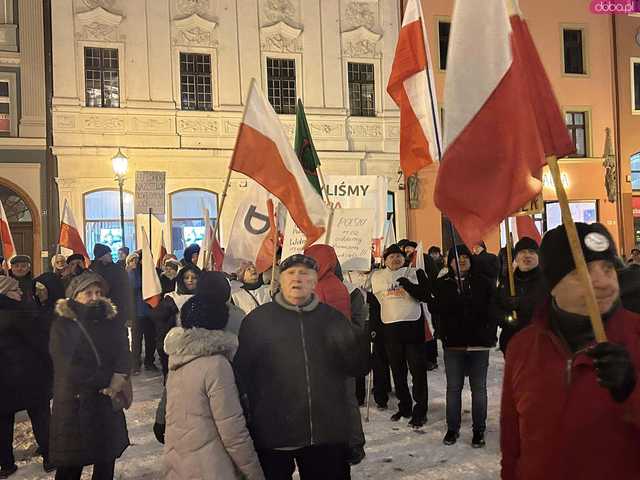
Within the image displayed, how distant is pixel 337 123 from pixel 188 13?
563 cm

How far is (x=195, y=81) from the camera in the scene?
1886cm

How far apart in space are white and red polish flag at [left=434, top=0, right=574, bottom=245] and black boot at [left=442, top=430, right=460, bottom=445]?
363cm

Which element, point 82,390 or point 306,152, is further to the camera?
point 306,152

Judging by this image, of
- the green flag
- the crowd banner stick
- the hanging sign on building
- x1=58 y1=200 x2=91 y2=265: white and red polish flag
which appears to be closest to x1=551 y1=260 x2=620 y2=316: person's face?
the crowd banner stick

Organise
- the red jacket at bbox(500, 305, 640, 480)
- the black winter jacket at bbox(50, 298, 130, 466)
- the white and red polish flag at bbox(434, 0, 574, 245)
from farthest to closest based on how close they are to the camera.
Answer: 1. the black winter jacket at bbox(50, 298, 130, 466)
2. the white and red polish flag at bbox(434, 0, 574, 245)
3. the red jacket at bbox(500, 305, 640, 480)

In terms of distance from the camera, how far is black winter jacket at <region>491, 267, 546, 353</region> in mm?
4598

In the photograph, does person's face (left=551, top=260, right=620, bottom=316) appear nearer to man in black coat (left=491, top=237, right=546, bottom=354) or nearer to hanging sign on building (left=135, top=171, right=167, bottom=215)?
man in black coat (left=491, top=237, right=546, bottom=354)

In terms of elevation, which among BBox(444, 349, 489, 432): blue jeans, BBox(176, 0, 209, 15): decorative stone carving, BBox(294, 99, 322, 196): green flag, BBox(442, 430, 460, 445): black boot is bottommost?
Result: BBox(442, 430, 460, 445): black boot

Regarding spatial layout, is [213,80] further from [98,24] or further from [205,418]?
[205,418]

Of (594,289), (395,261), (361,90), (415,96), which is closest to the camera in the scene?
(594,289)

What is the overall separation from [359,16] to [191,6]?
5.41 meters

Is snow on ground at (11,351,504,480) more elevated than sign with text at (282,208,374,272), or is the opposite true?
sign with text at (282,208,374,272)

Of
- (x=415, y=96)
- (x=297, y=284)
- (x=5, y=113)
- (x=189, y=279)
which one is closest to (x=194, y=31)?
(x=5, y=113)

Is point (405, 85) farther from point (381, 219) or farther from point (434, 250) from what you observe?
point (434, 250)
